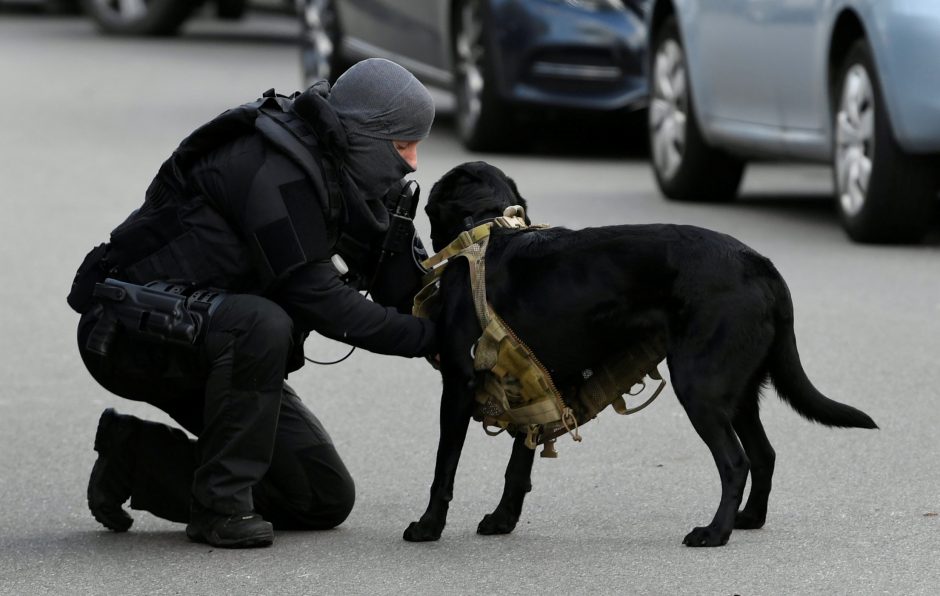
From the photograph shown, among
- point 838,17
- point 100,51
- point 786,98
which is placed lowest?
point 100,51

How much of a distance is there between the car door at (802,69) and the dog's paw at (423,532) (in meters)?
4.47

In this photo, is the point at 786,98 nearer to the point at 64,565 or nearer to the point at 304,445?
the point at 304,445

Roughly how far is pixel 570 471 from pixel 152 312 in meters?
1.38

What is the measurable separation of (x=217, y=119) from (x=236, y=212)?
0.23 metres

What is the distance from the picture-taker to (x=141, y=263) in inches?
173

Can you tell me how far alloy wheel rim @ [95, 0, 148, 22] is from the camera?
19203 millimetres

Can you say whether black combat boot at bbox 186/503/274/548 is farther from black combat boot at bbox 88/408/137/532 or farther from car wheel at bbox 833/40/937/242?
car wheel at bbox 833/40/937/242

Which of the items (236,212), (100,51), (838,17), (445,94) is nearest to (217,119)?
(236,212)

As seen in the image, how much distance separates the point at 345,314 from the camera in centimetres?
430

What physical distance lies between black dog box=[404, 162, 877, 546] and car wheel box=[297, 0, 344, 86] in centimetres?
899

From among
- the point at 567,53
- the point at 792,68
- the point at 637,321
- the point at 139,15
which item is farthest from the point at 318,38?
the point at 637,321

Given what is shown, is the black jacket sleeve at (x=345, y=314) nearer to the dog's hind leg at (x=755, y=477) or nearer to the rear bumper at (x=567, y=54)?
the dog's hind leg at (x=755, y=477)

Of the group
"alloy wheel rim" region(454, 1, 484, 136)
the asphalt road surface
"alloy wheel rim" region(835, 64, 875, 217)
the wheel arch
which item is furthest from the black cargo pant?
"alloy wheel rim" region(454, 1, 484, 136)

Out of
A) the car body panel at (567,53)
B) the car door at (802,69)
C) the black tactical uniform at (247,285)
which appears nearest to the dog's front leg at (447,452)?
the black tactical uniform at (247,285)
